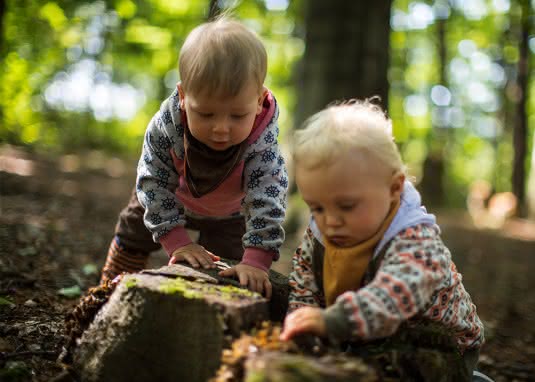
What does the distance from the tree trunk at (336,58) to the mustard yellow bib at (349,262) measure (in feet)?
20.3

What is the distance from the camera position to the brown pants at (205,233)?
10.8 ft

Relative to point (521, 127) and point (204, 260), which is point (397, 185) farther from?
point (521, 127)

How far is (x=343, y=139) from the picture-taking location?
79.4 inches

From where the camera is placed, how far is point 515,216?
51.4 ft

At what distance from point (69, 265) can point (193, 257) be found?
237 centimetres

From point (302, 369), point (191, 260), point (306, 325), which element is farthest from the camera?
point (191, 260)

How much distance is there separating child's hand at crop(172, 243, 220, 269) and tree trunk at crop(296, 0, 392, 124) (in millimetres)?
5811

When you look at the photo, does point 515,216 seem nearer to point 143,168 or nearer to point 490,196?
point 490,196

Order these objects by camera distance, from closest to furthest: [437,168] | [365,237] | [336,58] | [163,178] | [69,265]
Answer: [365,237] < [163,178] < [69,265] < [336,58] < [437,168]

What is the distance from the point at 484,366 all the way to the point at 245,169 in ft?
8.91

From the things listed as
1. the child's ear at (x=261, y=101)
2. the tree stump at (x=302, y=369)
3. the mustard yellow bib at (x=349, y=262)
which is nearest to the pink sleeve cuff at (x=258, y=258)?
the mustard yellow bib at (x=349, y=262)

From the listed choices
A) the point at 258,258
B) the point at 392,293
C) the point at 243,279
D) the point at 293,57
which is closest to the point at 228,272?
the point at 243,279

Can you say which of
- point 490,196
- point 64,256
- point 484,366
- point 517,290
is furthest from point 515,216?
point 64,256

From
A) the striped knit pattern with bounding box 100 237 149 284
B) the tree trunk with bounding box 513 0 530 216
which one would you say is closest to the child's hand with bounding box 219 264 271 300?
the striped knit pattern with bounding box 100 237 149 284
